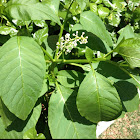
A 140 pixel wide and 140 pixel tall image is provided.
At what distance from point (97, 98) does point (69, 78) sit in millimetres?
330

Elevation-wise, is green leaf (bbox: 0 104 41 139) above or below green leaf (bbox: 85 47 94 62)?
below

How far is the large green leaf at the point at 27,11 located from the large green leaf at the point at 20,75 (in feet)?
0.57

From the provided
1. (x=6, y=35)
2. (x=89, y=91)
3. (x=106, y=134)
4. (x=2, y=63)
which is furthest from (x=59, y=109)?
(x=106, y=134)

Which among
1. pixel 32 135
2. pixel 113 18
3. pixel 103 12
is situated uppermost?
pixel 103 12

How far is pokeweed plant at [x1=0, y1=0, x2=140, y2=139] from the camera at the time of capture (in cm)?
111

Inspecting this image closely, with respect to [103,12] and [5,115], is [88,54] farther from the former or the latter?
[103,12]

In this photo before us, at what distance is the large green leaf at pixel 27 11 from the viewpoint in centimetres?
105

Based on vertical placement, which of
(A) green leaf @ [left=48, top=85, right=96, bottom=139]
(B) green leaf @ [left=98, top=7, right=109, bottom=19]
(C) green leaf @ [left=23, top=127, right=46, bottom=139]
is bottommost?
(A) green leaf @ [left=48, top=85, right=96, bottom=139]

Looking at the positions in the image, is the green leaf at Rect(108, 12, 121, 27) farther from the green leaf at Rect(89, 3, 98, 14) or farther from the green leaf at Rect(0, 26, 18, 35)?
the green leaf at Rect(0, 26, 18, 35)

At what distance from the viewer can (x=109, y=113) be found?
131 centimetres

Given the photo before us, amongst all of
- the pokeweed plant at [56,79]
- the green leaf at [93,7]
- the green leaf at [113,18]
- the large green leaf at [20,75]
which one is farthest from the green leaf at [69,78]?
the green leaf at [113,18]

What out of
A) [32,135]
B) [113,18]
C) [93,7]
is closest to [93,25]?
[93,7]

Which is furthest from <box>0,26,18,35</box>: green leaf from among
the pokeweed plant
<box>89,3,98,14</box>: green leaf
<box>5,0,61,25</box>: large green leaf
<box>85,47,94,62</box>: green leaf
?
<box>89,3,98,14</box>: green leaf

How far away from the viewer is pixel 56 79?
1.53m
